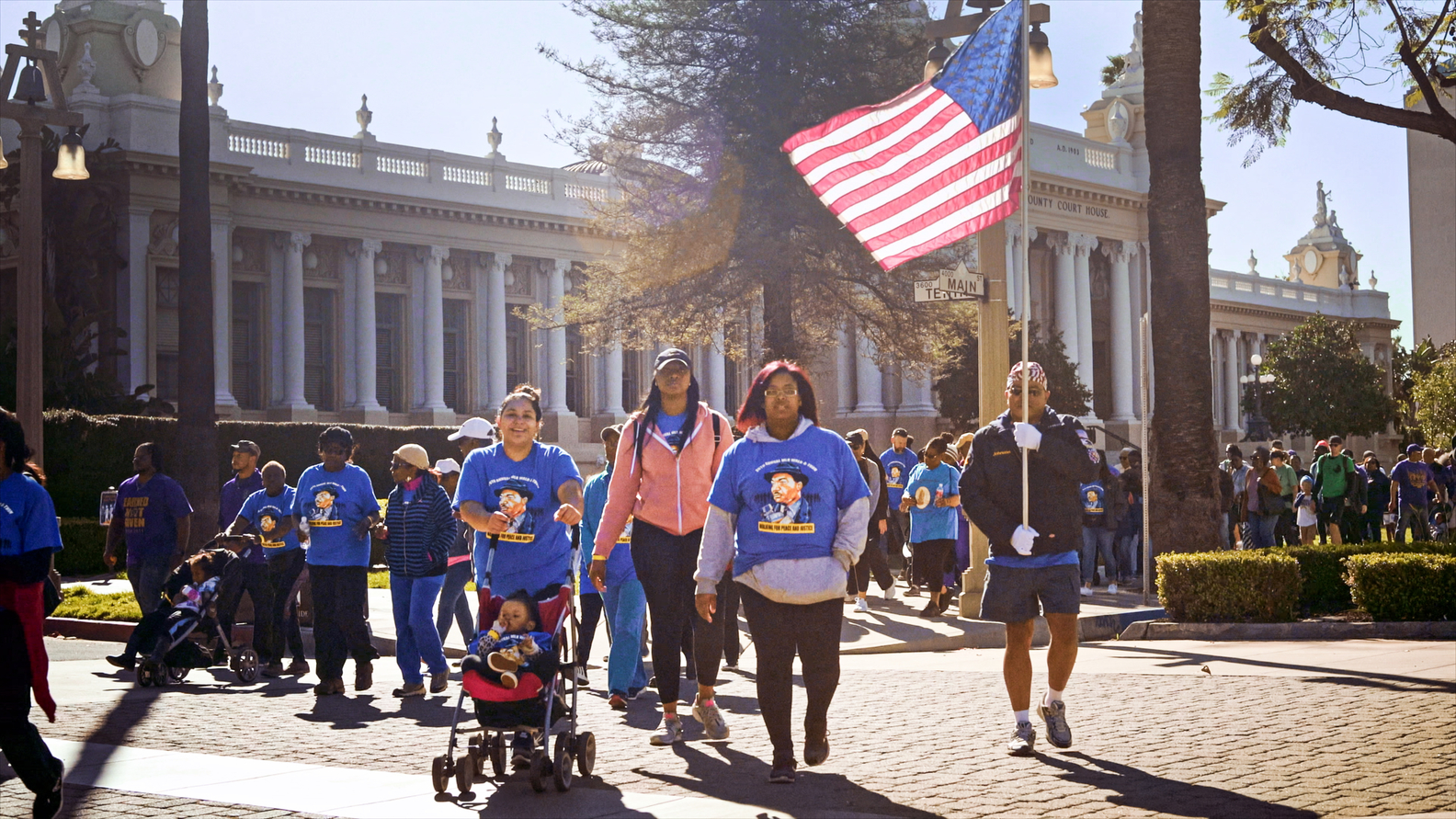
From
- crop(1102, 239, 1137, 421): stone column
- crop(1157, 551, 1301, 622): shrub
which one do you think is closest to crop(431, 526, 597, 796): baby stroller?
crop(1157, 551, 1301, 622): shrub

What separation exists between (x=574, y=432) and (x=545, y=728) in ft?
159

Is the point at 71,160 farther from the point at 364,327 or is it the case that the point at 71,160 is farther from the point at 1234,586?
the point at 364,327

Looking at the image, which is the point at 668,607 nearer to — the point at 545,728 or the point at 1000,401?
the point at 545,728

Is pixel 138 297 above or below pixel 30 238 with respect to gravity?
above

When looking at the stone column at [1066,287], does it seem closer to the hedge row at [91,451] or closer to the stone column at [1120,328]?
the stone column at [1120,328]

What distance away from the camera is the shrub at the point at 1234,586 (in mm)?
13641

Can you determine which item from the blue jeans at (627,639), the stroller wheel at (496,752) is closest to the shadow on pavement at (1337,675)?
the blue jeans at (627,639)

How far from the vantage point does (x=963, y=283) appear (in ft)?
47.3

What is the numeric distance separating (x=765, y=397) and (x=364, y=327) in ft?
153

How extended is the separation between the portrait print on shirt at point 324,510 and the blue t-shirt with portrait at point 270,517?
146 centimetres

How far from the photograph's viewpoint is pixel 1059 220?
66.2 metres

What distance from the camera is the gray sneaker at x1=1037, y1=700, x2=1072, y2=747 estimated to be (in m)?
7.57

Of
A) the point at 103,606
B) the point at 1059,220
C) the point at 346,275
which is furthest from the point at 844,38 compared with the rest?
the point at 1059,220

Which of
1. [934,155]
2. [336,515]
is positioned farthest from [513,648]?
[934,155]
